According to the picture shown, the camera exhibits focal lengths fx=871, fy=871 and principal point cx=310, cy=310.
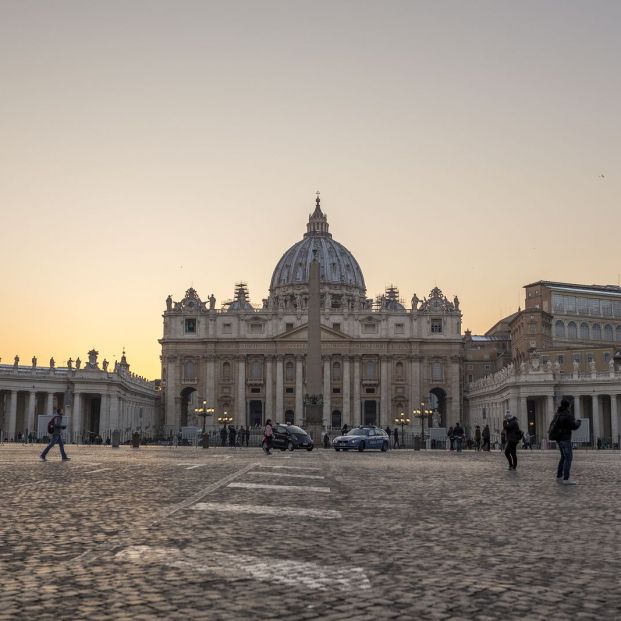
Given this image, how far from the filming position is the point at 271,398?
112m

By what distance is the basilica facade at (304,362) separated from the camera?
366 ft

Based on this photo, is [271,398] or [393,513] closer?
[393,513]

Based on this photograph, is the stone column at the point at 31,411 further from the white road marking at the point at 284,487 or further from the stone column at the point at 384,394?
the white road marking at the point at 284,487

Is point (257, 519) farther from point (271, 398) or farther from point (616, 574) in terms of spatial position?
point (271, 398)

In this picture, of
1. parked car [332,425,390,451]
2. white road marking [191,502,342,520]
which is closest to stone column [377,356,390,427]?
parked car [332,425,390,451]

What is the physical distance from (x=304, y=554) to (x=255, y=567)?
81 cm

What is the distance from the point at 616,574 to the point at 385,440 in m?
37.8

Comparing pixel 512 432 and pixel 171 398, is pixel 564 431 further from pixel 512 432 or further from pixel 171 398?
pixel 171 398


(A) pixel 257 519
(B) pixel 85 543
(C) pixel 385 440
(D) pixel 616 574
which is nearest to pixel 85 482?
(A) pixel 257 519

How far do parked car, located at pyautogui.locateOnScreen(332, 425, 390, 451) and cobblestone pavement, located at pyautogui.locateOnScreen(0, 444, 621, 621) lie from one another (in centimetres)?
2849

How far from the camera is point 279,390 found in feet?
366

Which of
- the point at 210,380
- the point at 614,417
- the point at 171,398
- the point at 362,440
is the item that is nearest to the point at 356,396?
the point at 210,380

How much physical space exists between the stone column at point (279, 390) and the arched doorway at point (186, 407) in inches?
437

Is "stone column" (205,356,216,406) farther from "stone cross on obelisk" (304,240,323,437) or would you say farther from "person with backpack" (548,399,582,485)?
"person with backpack" (548,399,582,485)
